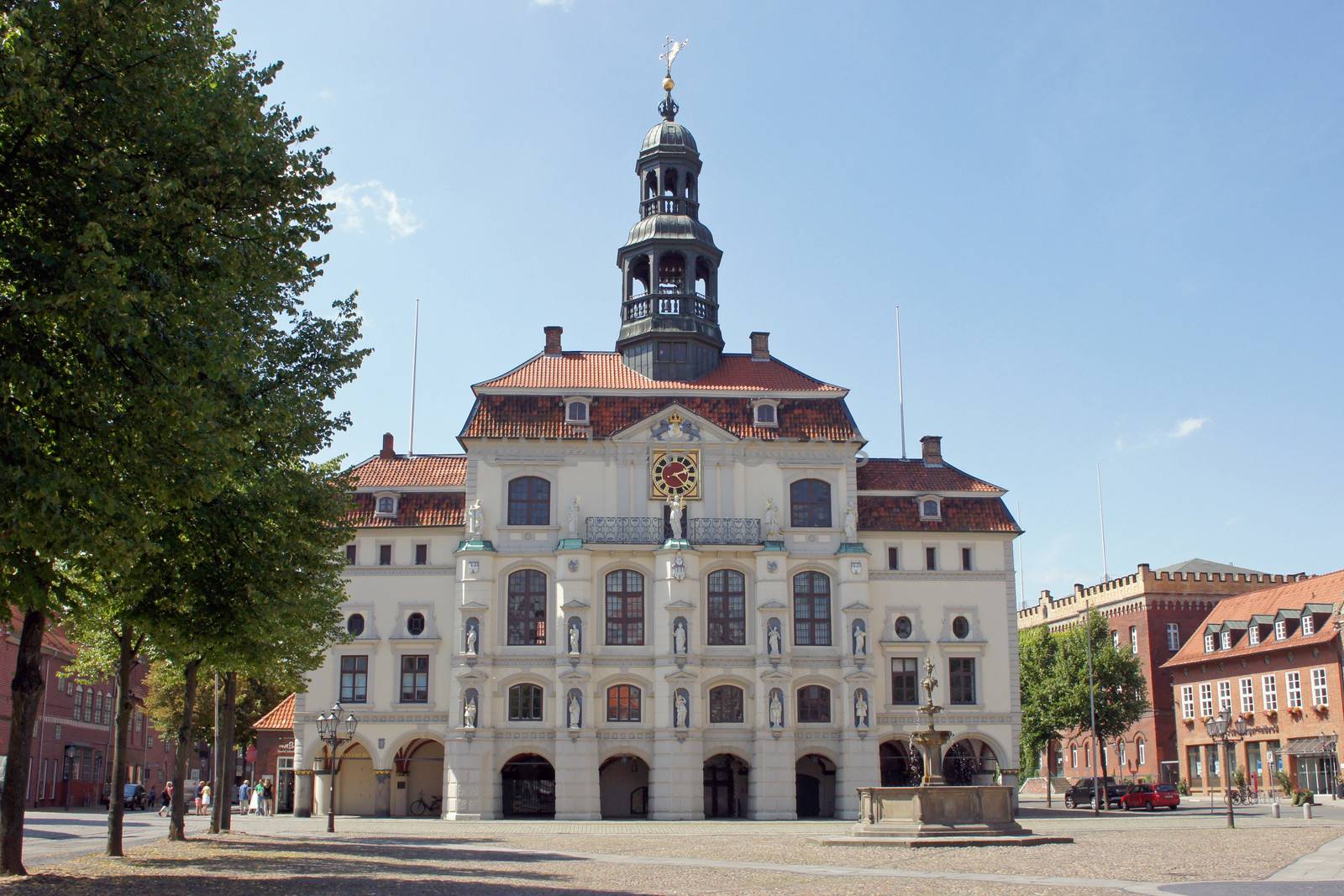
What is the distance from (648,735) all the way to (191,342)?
1348 inches

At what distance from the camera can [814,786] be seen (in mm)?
50656

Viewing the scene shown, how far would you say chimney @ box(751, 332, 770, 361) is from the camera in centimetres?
5556

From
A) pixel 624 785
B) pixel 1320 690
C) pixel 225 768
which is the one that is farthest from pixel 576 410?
pixel 1320 690

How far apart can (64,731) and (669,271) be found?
1520 inches

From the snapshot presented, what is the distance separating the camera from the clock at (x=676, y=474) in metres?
50.4

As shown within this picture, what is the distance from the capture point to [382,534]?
51156mm

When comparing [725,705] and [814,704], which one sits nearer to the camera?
[725,705]

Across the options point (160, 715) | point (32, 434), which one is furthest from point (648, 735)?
point (32, 434)

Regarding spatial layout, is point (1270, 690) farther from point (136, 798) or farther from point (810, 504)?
point (136, 798)

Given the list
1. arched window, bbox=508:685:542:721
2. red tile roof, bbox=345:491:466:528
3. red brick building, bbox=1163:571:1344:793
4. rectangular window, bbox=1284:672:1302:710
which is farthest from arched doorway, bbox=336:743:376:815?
rectangular window, bbox=1284:672:1302:710

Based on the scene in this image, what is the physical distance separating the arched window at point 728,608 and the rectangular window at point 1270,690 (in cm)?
3235

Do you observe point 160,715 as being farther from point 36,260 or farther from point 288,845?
point 36,260

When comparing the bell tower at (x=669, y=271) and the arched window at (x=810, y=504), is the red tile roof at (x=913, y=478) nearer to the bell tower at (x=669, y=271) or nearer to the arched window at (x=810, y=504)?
the arched window at (x=810, y=504)

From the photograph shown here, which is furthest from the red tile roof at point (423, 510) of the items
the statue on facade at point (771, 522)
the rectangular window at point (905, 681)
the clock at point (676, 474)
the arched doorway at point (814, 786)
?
the rectangular window at point (905, 681)
